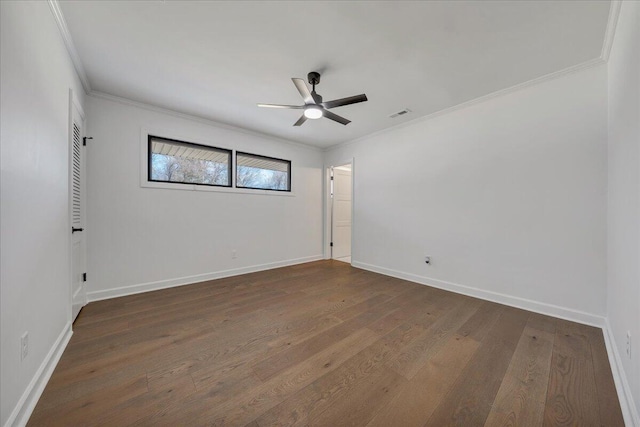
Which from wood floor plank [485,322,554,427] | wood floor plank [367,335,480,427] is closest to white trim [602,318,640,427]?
wood floor plank [485,322,554,427]

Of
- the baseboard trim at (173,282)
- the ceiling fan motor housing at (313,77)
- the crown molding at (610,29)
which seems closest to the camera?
the crown molding at (610,29)

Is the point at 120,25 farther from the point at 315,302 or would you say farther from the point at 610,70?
the point at 610,70

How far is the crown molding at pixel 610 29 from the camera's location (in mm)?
1645

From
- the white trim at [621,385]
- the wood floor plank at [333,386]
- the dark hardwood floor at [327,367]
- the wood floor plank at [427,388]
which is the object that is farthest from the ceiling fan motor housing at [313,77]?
the white trim at [621,385]

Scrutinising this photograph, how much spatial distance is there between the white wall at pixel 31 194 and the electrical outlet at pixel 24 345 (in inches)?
1.5

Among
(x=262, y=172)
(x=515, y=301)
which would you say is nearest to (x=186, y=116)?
(x=262, y=172)

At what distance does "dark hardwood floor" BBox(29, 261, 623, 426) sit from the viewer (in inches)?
50.8

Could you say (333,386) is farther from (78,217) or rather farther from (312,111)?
(78,217)

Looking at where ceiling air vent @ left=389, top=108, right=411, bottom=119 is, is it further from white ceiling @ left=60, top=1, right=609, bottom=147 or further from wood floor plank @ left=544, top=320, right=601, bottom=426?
wood floor plank @ left=544, top=320, right=601, bottom=426

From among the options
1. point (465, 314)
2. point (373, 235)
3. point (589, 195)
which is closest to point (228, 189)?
point (373, 235)

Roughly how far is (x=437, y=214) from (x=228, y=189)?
11.0 ft

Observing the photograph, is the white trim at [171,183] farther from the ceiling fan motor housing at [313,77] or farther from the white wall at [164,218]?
the ceiling fan motor housing at [313,77]

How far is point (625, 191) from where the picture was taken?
5.23 feet

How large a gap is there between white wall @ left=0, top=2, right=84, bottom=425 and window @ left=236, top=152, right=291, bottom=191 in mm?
2311
